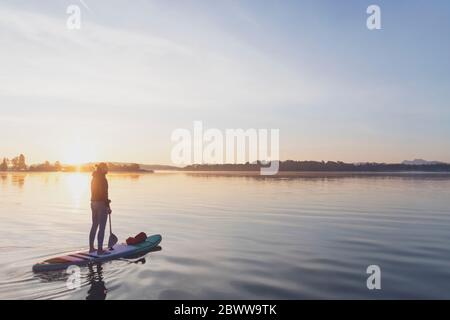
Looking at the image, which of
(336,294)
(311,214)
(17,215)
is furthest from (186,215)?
(336,294)

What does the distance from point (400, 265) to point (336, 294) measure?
4381 millimetres

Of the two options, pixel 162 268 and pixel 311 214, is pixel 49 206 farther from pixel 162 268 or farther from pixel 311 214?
pixel 162 268

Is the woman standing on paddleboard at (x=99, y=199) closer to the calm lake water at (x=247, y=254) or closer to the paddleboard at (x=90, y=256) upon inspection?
the paddleboard at (x=90, y=256)

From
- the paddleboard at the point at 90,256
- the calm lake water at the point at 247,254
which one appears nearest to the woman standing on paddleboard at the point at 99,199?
the paddleboard at the point at 90,256

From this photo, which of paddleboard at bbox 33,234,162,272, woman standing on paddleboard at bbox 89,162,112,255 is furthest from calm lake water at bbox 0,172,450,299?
woman standing on paddleboard at bbox 89,162,112,255

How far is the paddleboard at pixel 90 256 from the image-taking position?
12688 mm

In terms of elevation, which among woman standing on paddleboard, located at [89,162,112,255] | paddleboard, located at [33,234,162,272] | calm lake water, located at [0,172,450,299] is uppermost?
woman standing on paddleboard, located at [89,162,112,255]

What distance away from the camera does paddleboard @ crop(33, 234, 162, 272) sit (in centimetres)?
1269

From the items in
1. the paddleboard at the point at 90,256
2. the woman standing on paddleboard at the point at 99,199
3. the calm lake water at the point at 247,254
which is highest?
A: the woman standing on paddleboard at the point at 99,199

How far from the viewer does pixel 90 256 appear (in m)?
13.9

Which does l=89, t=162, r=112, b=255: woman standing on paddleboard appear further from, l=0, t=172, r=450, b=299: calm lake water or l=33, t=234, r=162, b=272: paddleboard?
l=0, t=172, r=450, b=299: calm lake water

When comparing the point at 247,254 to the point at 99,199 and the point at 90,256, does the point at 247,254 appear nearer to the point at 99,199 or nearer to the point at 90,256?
the point at 90,256

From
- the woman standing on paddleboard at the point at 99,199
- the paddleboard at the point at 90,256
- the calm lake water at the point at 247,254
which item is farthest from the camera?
the woman standing on paddleboard at the point at 99,199

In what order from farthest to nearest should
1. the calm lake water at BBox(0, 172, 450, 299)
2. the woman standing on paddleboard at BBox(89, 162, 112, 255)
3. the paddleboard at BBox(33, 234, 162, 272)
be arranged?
1. the woman standing on paddleboard at BBox(89, 162, 112, 255)
2. the paddleboard at BBox(33, 234, 162, 272)
3. the calm lake water at BBox(0, 172, 450, 299)
